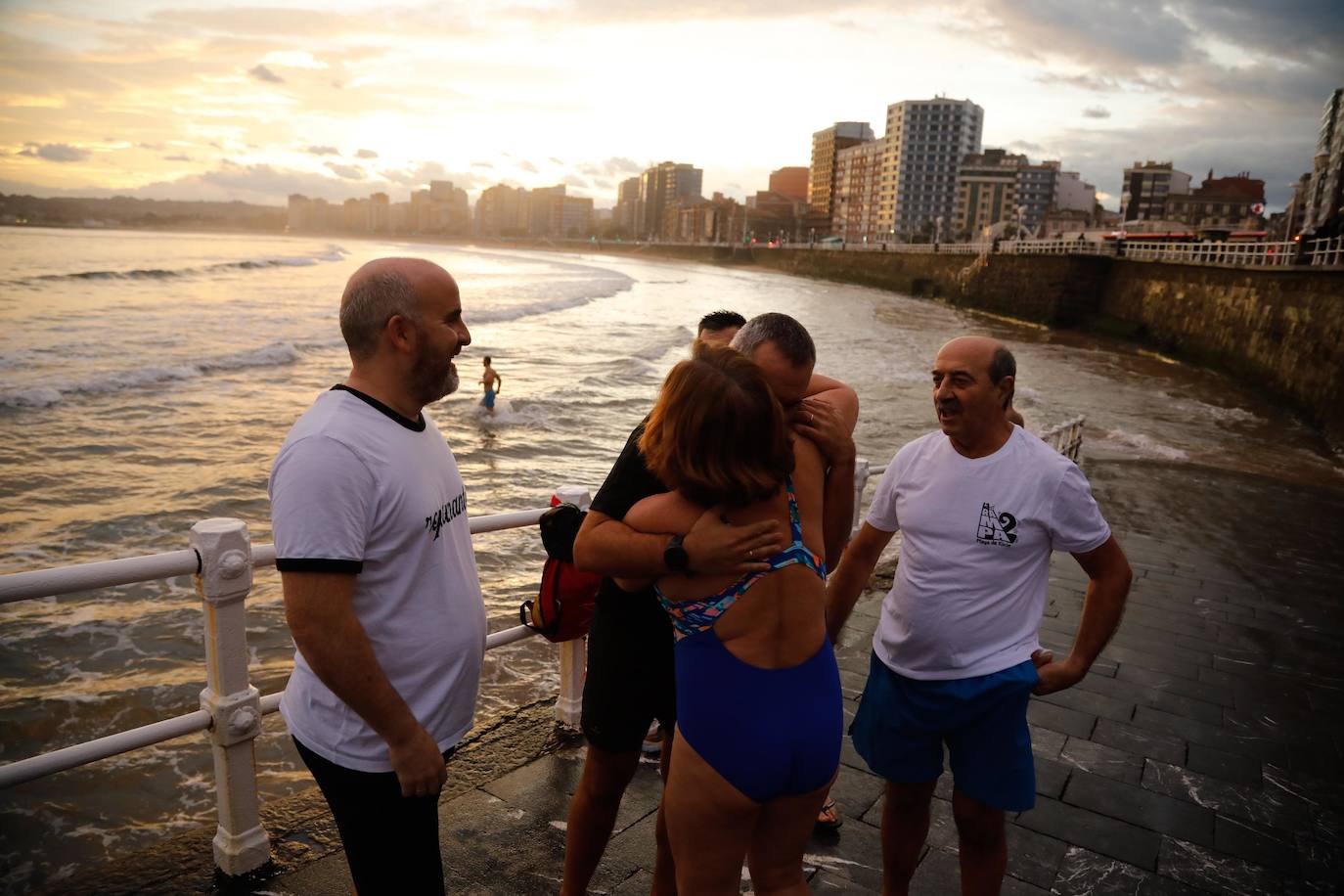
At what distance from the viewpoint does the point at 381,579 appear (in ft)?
5.96

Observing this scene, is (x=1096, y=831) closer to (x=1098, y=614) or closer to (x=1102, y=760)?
(x=1102, y=760)

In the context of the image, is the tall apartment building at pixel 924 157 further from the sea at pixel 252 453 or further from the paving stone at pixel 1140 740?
the paving stone at pixel 1140 740

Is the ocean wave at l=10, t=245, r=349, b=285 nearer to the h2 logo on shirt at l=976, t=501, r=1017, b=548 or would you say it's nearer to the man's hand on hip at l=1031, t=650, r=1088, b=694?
the h2 logo on shirt at l=976, t=501, r=1017, b=548

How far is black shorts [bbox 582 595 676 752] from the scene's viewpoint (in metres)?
2.40

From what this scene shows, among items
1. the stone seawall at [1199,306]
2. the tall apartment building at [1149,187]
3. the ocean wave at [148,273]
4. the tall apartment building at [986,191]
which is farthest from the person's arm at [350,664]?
the tall apartment building at [986,191]

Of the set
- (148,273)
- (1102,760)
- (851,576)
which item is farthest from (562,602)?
(148,273)

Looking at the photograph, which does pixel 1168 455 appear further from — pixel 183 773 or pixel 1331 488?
pixel 183 773

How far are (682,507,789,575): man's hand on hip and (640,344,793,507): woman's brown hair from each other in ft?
0.19

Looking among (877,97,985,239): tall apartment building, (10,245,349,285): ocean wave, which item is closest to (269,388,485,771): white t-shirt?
(10,245,349,285): ocean wave

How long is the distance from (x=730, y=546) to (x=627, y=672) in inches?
34.1

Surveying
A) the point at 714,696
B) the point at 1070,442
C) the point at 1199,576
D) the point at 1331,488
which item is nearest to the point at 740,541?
the point at 714,696

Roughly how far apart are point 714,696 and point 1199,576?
22.6 ft

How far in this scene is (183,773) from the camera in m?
4.46

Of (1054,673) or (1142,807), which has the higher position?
(1054,673)
